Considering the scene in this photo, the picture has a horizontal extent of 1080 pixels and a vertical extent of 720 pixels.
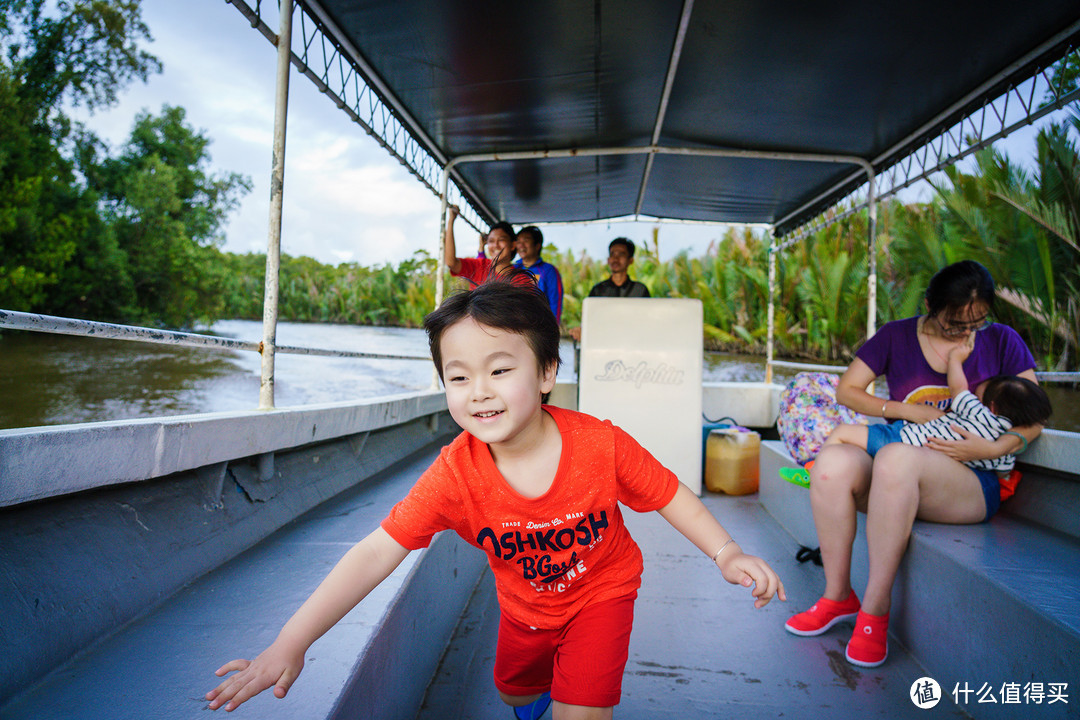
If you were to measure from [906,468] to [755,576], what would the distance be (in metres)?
1.04

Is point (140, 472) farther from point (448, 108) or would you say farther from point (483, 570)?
point (448, 108)

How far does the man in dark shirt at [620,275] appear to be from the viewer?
4.30 metres

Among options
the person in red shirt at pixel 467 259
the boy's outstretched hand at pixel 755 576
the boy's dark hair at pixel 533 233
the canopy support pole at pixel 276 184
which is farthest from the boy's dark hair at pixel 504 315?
the boy's dark hair at pixel 533 233

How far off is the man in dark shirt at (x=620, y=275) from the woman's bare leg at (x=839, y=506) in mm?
2503

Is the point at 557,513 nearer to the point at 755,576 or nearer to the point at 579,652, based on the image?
the point at 579,652

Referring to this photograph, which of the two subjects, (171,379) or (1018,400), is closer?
(1018,400)

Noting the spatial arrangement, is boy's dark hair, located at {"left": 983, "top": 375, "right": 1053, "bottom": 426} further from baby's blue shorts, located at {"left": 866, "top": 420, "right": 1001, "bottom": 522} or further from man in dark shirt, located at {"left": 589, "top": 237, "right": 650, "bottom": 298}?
man in dark shirt, located at {"left": 589, "top": 237, "right": 650, "bottom": 298}

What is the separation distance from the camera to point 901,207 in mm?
11039

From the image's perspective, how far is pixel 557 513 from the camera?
3.73ft

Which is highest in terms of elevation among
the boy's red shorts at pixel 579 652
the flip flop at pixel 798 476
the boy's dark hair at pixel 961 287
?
the boy's dark hair at pixel 961 287

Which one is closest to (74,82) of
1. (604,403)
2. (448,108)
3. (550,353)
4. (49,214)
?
(49,214)

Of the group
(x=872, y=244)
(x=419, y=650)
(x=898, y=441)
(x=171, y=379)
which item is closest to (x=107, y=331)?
(x=419, y=650)

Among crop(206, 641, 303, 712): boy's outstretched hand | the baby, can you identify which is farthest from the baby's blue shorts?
crop(206, 641, 303, 712): boy's outstretched hand

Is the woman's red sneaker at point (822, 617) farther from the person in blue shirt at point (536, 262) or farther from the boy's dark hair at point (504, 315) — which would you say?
the person in blue shirt at point (536, 262)
